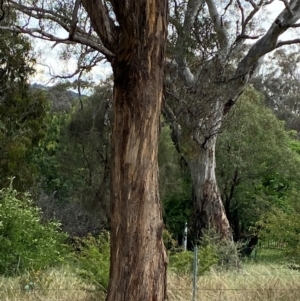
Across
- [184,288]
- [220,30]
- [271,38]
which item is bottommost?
[184,288]

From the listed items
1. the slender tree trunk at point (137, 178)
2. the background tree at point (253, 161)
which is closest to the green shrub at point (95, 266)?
the slender tree trunk at point (137, 178)

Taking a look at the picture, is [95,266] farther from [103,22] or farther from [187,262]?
[103,22]

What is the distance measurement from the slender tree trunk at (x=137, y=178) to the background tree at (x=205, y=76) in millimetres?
7328

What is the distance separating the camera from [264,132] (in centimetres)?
1916

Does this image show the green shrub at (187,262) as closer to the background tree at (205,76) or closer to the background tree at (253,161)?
the background tree at (205,76)

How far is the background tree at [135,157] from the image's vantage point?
6105 mm

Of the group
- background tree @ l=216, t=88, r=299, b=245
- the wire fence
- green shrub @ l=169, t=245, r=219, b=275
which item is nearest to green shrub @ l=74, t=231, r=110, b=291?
the wire fence

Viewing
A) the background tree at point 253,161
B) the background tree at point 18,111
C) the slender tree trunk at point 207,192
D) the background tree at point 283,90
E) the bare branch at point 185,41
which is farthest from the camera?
the background tree at point 283,90

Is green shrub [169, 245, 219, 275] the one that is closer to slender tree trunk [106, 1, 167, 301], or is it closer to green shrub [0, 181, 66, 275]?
green shrub [0, 181, 66, 275]

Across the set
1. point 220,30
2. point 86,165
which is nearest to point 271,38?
point 220,30

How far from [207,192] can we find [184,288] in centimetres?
A: 649

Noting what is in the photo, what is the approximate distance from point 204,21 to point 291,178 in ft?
25.4

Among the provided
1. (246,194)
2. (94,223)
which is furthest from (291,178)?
(94,223)

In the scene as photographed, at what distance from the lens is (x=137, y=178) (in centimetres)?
613
